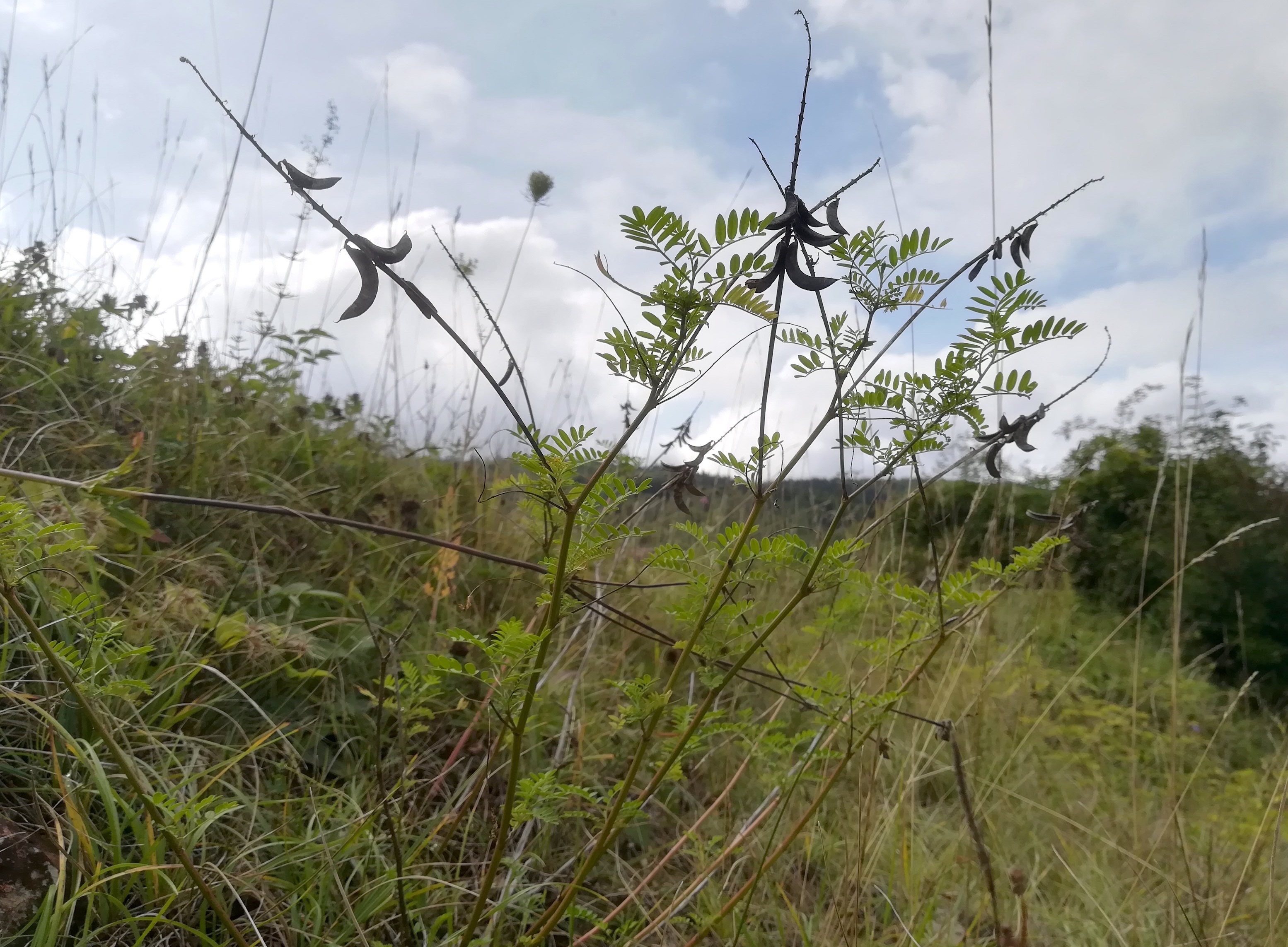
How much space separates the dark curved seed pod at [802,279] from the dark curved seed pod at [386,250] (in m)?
0.35

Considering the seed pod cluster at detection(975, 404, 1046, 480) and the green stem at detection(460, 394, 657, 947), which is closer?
the green stem at detection(460, 394, 657, 947)

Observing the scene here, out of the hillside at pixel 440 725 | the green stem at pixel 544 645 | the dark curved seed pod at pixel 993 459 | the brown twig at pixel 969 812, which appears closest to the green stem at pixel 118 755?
the hillside at pixel 440 725

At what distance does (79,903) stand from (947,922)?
1.50 m

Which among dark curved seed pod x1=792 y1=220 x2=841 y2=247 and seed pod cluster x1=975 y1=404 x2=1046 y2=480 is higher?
dark curved seed pod x1=792 y1=220 x2=841 y2=247

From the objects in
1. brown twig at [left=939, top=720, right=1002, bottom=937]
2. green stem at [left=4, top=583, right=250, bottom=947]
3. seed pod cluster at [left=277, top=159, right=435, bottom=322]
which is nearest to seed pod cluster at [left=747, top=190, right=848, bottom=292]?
seed pod cluster at [left=277, top=159, right=435, bottom=322]

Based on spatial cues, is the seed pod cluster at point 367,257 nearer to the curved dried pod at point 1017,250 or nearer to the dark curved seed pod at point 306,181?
the dark curved seed pod at point 306,181

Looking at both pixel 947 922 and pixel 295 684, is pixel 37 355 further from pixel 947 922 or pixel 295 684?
pixel 947 922

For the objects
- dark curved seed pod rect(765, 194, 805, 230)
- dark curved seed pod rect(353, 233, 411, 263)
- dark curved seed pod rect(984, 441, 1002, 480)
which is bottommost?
dark curved seed pod rect(984, 441, 1002, 480)

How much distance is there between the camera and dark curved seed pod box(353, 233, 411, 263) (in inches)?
24.9

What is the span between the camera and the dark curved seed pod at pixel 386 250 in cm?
63

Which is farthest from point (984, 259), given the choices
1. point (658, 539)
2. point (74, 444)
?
point (658, 539)

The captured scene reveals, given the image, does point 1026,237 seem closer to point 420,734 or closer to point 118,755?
point 118,755

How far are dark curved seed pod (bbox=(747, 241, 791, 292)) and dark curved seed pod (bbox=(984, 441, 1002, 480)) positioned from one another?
1.24ft

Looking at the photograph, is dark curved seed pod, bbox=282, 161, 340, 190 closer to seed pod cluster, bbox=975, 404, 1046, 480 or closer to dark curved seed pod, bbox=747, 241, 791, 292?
dark curved seed pod, bbox=747, 241, 791, 292
